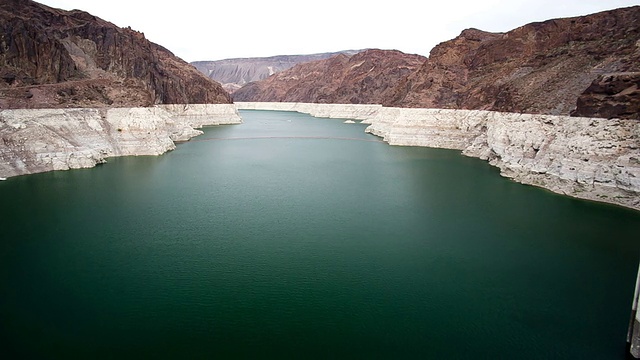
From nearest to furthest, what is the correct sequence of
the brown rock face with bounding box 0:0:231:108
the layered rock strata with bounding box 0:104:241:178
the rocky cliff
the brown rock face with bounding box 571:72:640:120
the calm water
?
the calm water
the brown rock face with bounding box 571:72:640:120
the rocky cliff
the layered rock strata with bounding box 0:104:241:178
the brown rock face with bounding box 0:0:231:108

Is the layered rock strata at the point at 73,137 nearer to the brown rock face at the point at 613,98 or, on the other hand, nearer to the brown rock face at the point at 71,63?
the brown rock face at the point at 71,63

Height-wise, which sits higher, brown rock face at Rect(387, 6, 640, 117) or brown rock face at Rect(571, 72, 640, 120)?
brown rock face at Rect(387, 6, 640, 117)

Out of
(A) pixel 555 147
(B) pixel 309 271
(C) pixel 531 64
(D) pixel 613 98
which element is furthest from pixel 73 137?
(C) pixel 531 64

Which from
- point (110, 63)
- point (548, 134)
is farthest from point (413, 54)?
point (548, 134)

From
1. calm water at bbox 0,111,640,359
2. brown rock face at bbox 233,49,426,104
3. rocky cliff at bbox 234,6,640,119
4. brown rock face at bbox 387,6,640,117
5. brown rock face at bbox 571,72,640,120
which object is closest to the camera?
calm water at bbox 0,111,640,359

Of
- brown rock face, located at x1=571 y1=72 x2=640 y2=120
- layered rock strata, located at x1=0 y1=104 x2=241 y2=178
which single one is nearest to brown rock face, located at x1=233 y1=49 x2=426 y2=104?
layered rock strata, located at x1=0 y1=104 x2=241 y2=178

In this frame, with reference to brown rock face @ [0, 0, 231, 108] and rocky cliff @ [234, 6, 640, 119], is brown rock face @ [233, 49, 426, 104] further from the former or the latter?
brown rock face @ [0, 0, 231, 108]

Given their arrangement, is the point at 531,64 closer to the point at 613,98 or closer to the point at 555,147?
the point at 555,147

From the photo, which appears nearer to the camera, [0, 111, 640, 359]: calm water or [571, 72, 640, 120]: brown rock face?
[0, 111, 640, 359]: calm water
